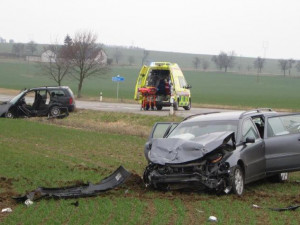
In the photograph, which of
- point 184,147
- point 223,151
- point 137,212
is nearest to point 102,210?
point 137,212

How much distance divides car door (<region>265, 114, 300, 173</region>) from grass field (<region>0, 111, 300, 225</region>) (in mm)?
408

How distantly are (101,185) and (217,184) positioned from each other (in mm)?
1948

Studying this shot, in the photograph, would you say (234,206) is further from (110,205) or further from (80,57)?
(80,57)

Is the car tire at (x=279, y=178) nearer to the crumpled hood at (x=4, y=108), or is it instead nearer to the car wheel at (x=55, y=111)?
the car wheel at (x=55, y=111)

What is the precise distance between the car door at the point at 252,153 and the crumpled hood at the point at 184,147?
0.53m

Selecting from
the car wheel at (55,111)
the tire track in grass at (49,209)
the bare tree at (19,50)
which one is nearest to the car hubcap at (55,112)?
the car wheel at (55,111)

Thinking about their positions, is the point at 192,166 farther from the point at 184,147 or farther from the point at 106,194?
the point at 106,194

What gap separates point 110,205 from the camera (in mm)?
9125

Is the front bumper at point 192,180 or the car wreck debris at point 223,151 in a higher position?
the car wreck debris at point 223,151

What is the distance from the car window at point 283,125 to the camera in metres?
12.0

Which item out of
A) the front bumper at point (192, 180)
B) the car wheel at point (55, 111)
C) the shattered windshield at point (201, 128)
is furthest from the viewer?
the car wheel at point (55, 111)

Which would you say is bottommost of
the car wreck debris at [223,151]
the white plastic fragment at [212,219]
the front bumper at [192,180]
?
the white plastic fragment at [212,219]

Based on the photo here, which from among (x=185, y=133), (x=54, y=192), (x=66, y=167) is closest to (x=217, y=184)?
(x=185, y=133)

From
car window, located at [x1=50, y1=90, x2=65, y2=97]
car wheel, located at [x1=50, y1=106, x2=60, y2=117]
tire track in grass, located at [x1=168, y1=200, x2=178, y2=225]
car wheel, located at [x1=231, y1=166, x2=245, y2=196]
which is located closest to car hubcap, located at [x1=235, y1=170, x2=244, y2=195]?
car wheel, located at [x1=231, y1=166, x2=245, y2=196]
